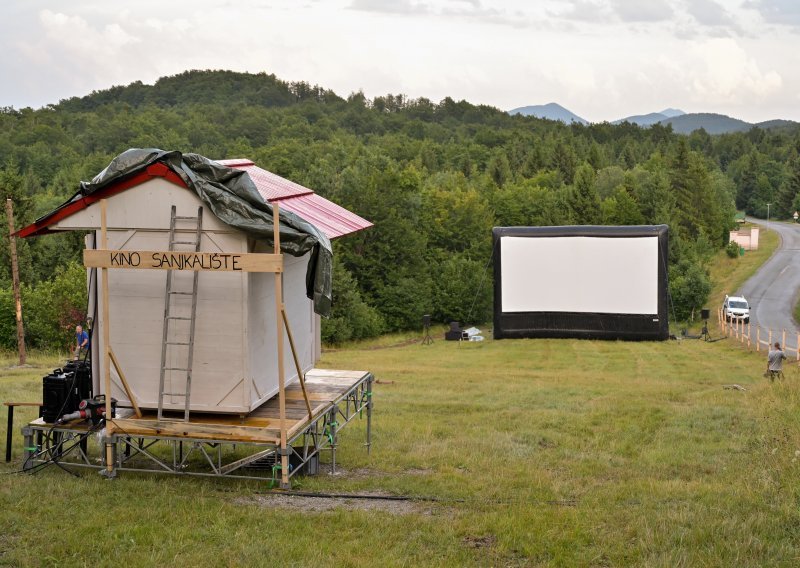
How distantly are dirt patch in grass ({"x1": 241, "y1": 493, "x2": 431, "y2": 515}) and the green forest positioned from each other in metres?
30.1

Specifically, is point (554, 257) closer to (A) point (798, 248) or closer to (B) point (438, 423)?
(B) point (438, 423)

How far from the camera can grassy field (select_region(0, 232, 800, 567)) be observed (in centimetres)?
791

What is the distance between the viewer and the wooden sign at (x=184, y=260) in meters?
9.22

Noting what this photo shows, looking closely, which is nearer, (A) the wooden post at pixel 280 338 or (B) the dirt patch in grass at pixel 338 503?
(A) the wooden post at pixel 280 338

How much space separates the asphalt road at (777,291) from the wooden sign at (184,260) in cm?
3398

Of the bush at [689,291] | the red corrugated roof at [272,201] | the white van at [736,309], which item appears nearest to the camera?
the red corrugated roof at [272,201]

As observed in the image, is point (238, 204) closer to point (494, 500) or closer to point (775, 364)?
point (494, 500)

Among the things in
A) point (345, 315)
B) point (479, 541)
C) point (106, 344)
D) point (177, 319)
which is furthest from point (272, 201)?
point (345, 315)

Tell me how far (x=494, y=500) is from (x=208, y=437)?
3558mm

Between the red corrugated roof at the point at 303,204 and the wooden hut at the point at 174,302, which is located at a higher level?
the red corrugated roof at the point at 303,204

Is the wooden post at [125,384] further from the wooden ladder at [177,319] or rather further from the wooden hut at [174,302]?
the wooden ladder at [177,319]

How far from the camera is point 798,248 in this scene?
75.0 m

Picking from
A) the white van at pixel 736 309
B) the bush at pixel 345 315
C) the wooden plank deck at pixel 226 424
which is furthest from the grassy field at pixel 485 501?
the bush at pixel 345 315

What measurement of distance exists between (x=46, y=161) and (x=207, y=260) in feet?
267
